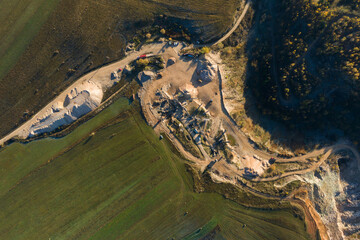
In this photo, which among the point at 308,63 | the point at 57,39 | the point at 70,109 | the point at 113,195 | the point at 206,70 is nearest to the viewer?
the point at 70,109

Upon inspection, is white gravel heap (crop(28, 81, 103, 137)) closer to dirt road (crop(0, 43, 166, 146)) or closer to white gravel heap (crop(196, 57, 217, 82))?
dirt road (crop(0, 43, 166, 146))

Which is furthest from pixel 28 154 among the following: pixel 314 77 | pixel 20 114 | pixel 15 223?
pixel 314 77

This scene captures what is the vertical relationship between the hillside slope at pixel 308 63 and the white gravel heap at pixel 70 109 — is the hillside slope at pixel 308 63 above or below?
below

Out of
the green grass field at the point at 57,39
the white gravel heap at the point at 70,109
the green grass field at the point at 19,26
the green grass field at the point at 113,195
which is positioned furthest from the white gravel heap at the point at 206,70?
the green grass field at the point at 19,26

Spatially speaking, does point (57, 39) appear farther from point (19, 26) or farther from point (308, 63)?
point (308, 63)

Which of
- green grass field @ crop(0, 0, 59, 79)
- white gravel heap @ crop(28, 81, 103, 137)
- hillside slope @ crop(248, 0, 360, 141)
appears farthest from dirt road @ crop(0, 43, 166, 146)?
hillside slope @ crop(248, 0, 360, 141)

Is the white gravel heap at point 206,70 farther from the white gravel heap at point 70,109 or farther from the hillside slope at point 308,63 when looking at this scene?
the white gravel heap at point 70,109

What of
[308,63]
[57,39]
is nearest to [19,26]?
[57,39]

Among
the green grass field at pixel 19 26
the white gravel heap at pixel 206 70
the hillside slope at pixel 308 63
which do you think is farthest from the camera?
the white gravel heap at pixel 206 70

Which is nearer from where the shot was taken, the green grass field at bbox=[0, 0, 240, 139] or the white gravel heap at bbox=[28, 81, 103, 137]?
the white gravel heap at bbox=[28, 81, 103, 137]

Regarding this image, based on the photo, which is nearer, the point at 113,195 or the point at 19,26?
the point at 19,26
